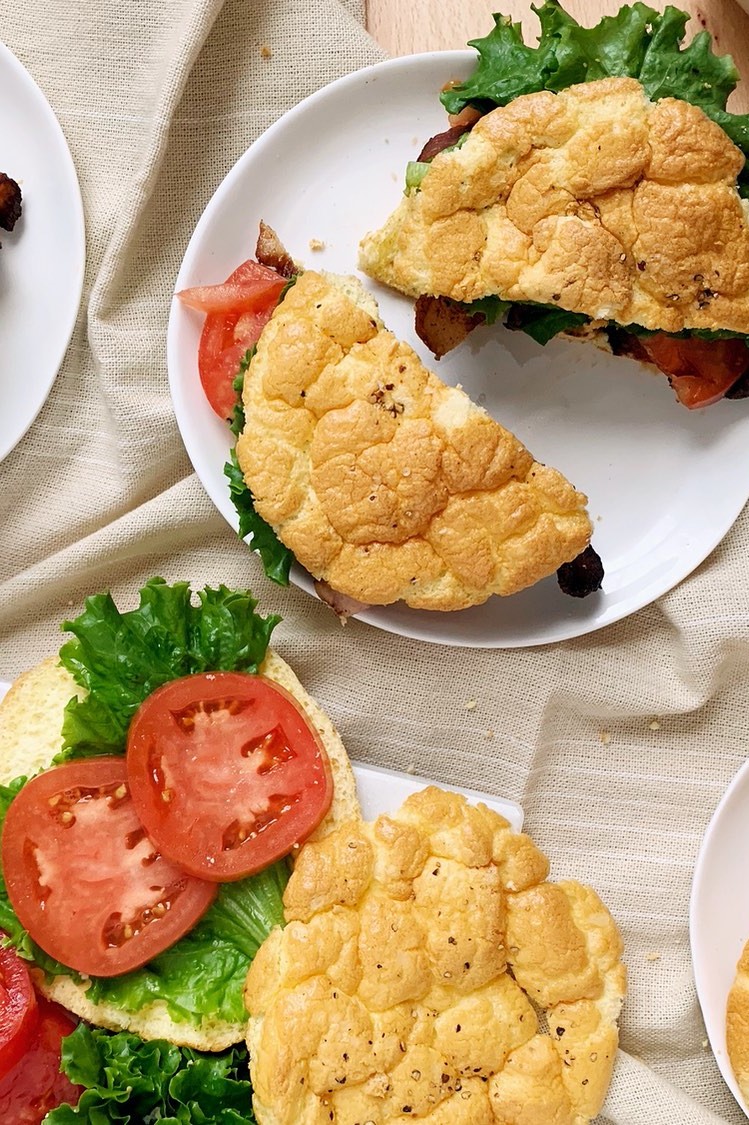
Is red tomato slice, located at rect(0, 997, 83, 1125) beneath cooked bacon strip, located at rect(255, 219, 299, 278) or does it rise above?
beneath

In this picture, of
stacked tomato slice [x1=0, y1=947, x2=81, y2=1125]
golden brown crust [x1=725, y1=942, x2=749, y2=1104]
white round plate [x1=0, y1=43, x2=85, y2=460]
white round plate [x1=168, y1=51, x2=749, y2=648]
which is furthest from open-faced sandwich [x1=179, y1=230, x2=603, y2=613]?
stacked tomato slice [x1=0, y1=947, x2=81, y2=1125]

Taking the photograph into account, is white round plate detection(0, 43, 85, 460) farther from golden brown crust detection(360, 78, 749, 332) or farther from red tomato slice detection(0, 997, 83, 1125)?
red tomato slice detection(0, 997, 83, 1125)

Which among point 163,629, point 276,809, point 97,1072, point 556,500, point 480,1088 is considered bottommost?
point 480,1088

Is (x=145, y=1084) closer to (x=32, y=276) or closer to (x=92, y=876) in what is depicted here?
(x=92, y=876)

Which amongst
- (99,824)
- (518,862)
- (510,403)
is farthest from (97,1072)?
(510,403)

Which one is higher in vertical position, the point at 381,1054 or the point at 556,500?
the point at 556,500

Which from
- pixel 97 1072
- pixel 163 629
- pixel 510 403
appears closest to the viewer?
pixel 97 1072

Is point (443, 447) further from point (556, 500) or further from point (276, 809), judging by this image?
point (276, 809)
